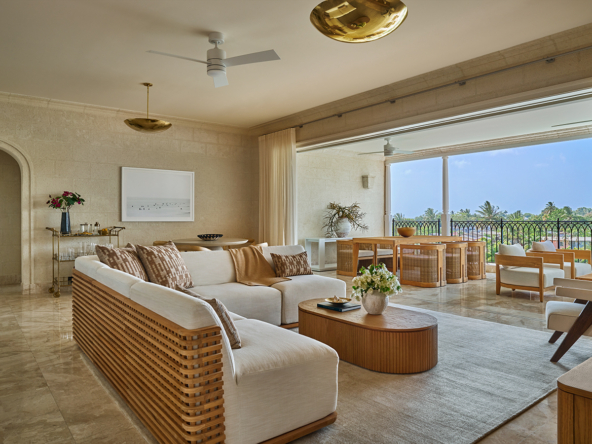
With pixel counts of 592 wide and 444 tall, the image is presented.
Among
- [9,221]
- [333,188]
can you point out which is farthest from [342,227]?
[9,221]

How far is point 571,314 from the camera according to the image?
10.2 ft

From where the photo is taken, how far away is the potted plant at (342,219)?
8867mm

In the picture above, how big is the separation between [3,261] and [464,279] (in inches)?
310

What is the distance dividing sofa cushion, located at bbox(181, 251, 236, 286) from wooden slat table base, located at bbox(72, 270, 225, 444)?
58.3 inches

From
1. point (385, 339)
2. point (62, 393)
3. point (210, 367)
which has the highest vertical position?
point (210, 367)

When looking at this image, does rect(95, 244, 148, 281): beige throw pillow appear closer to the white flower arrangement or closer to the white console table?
the white flower arrangement

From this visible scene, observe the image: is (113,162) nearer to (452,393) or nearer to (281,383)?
(281,383)

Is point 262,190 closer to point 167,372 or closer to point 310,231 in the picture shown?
point 310,231

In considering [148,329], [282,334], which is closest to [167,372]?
[148,329]

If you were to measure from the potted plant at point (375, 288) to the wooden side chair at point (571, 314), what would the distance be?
3.86 feet

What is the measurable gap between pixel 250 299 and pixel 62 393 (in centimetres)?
171

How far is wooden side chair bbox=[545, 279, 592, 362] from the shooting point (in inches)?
115

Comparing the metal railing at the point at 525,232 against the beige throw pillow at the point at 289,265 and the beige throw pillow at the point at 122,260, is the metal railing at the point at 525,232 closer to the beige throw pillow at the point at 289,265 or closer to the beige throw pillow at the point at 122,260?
the beige throw pillow at the point at 289,265

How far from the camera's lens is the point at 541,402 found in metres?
2.44
